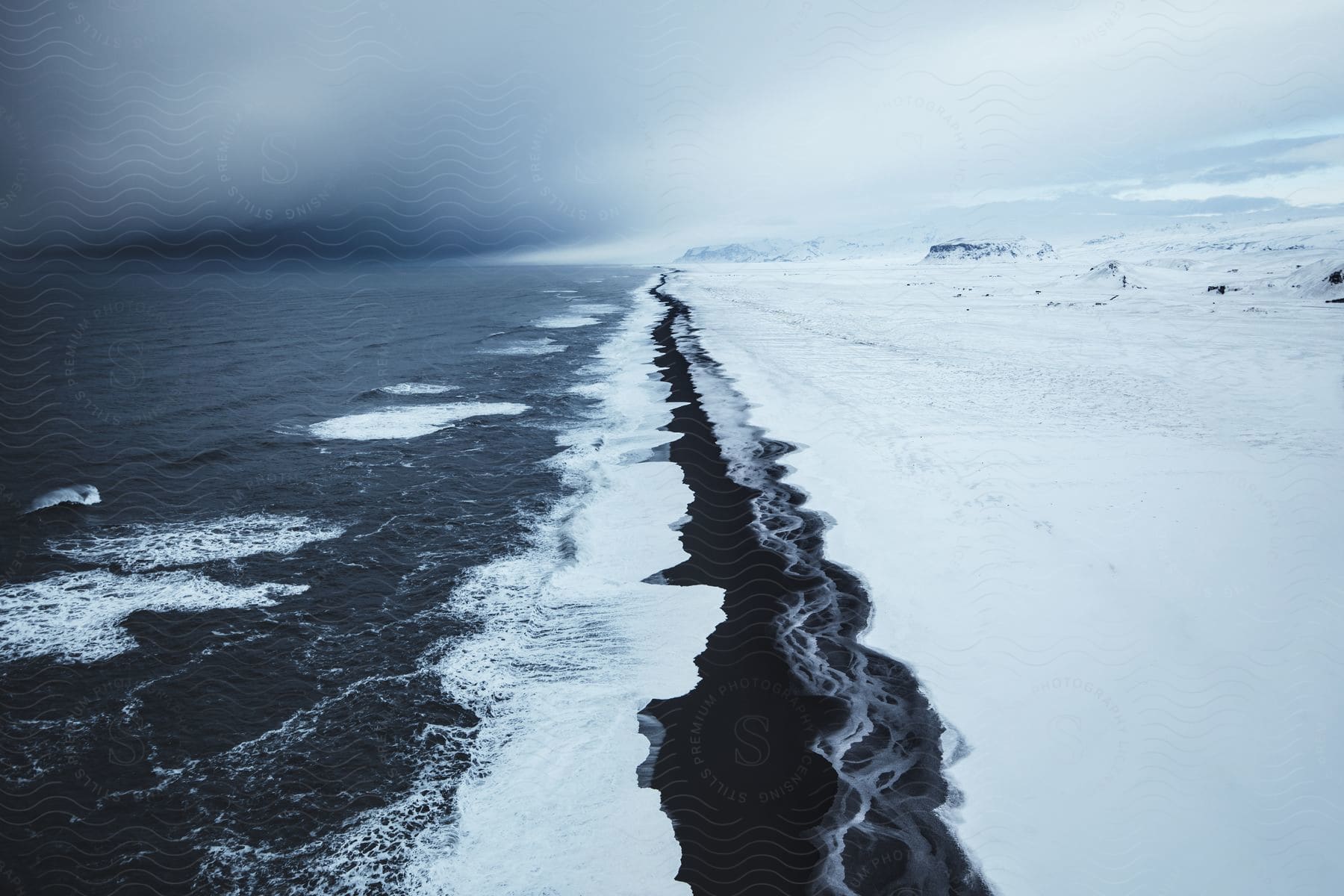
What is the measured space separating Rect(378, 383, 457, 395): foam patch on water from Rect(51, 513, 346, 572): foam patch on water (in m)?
11.8

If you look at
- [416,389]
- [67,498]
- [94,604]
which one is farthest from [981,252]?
[94,604]

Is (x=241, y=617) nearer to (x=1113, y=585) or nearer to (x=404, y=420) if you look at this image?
(x=404, y=420)

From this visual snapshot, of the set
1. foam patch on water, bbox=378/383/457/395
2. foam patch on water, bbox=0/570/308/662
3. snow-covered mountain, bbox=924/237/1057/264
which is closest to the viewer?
foam patch on water, bbox=0/570/308/662

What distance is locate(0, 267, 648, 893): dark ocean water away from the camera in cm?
543

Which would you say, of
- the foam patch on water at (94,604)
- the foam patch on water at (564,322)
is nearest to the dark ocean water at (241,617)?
the foam patch on water at (94,604)

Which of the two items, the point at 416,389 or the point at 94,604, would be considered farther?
the point at 416,389

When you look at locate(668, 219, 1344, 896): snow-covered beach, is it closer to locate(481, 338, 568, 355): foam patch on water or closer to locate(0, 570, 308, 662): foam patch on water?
locate(0, 570, 308, 662): foam patch on water

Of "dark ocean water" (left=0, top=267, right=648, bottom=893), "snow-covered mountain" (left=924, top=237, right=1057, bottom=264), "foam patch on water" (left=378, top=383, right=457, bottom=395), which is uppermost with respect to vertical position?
"snow-covered mountain" (left=924, top=237, right=1057, bottom=264)

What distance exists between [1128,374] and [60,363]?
46.1 m

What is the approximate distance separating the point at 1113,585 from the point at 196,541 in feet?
46.9

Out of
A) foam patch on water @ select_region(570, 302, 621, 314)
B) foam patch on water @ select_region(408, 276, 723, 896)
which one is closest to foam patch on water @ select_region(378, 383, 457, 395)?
foam patch on water @ select_region(408, 276, 723, 896)

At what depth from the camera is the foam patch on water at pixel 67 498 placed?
492 inches

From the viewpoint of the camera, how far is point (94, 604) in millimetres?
8859

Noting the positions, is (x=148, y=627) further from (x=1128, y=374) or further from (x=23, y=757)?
(x=1128, y=374)
